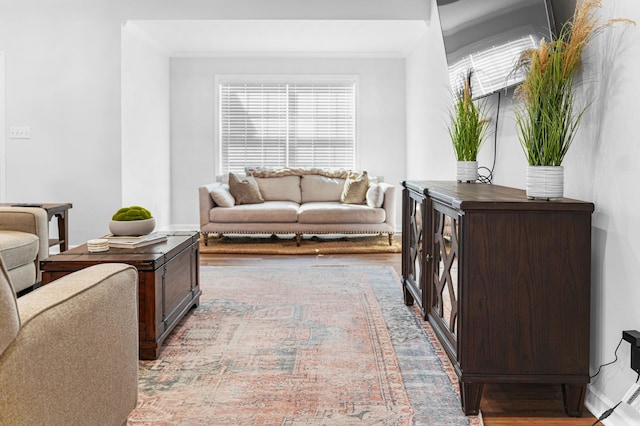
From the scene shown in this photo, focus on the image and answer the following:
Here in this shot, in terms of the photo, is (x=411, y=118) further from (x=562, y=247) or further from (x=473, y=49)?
(x=562, y=247)

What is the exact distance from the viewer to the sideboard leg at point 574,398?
2.18 meters

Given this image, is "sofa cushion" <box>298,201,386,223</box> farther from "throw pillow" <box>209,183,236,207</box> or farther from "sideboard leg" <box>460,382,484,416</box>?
"sideboard leg" <box>460,382,484,416</box>

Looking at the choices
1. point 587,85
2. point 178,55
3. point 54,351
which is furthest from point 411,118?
point 54,351

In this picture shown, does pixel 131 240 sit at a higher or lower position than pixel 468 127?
lower

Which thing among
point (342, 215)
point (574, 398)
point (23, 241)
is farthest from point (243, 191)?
point (574, 398)

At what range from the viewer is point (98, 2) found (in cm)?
594

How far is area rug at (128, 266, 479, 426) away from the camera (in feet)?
7.25

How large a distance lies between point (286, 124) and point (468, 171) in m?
4.67

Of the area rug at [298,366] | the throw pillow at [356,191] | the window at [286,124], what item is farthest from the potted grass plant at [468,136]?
the window at [286,124]

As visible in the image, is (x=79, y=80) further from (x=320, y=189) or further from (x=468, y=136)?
(x=468, y=136)

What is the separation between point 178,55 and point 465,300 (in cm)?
649

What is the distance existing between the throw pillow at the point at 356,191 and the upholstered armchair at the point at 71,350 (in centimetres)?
509

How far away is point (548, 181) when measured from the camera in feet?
7.27

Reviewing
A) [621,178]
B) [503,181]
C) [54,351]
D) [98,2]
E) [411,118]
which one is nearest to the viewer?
[54,351]
